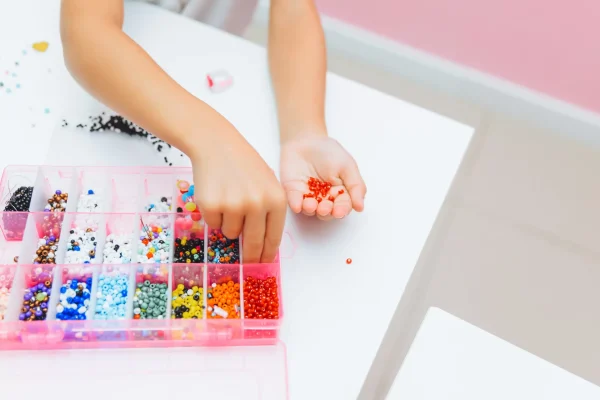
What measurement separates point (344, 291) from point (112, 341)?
1.05ft

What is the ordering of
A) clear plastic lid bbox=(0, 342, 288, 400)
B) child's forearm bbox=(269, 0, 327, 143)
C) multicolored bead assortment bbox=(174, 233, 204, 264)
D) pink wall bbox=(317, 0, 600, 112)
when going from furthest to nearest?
pink wall bbox=(317, 0, 600, 112) < child's forearm bbox=(269, 0, 327, 143) < multicolored bead assortment bbox=(174, 233, 204, 264) < clear plastic lid bbox=(0, 342, 288, 400)

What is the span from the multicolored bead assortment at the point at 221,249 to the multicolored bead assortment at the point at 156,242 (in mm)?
59

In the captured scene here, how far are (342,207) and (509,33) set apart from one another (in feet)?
3.85

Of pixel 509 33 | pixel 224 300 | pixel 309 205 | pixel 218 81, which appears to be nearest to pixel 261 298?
pixel 224 300

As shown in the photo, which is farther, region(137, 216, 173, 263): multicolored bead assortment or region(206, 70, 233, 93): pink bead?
region(206, 70, 233, 93): pink bead

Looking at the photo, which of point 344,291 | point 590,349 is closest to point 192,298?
point 344,291

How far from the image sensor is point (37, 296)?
0.80 m

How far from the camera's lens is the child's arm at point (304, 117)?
0.91 meters

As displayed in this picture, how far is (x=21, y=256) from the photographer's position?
31.9 inches

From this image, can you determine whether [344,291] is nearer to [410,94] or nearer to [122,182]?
[122,182]

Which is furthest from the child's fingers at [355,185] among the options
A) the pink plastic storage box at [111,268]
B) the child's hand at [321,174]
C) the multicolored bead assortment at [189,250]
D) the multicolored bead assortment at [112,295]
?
the multicolored bead assortment at [112,295]

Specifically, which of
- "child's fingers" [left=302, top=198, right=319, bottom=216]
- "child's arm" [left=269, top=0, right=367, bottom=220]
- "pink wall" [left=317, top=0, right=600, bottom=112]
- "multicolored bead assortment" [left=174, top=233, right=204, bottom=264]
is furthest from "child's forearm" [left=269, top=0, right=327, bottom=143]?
"pink wall" [left=317, top=0, right=600, bottom=112]

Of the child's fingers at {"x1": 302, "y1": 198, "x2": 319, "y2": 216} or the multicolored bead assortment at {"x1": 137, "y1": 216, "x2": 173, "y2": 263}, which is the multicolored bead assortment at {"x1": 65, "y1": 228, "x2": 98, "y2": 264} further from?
the child's fingers at {"x1": 302, "y1": 198, "x2": 319, "y2": 216}

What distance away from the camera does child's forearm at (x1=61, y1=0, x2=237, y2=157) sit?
836mm
